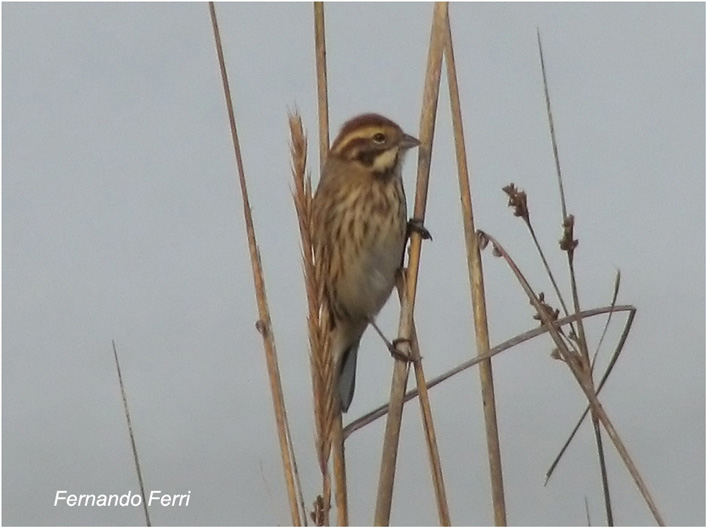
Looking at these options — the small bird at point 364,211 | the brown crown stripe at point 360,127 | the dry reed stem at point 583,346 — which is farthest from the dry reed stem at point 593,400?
the brown crown stripe at point 360,127

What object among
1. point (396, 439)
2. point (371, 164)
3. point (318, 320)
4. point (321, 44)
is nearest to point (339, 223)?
point (371, 164)

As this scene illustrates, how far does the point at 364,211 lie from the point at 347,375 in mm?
787

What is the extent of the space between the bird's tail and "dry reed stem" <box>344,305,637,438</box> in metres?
1.36

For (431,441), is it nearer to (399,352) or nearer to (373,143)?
(399,352)

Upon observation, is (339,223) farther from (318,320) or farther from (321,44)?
(318,320)

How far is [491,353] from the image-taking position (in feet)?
9.56

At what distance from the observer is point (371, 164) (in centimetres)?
421

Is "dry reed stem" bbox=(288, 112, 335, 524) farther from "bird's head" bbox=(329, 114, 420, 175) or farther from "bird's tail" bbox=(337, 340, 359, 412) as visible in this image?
"bird's tail" bbox=(337, 340, 359, 412)

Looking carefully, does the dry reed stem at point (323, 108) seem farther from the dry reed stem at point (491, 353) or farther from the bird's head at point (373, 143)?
the bird's head at point (373, 143)

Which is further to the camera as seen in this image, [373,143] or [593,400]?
[373,143]

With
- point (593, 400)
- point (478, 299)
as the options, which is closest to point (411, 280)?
point (478, 299)

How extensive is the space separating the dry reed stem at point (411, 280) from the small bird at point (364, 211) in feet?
2.66

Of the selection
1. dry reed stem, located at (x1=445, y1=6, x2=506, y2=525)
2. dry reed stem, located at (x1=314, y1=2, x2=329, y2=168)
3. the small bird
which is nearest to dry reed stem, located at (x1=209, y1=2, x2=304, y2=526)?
dry reed stem, located at (x1=314, y1=2, x2=329, y2=168)

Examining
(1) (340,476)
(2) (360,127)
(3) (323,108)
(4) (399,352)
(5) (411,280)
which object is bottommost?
(1) (340,476)
